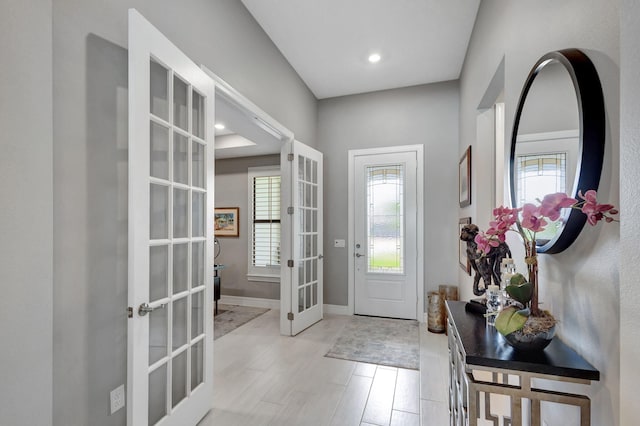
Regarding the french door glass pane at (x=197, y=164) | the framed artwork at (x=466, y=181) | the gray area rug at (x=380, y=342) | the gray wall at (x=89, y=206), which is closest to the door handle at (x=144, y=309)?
the gray wall at (x=89, y=206)

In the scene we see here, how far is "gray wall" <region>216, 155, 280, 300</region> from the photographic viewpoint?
17.1ft

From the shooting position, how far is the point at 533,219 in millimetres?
977

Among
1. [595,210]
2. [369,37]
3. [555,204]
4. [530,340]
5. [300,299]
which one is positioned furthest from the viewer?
[300,299]

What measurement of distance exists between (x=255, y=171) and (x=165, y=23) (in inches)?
139

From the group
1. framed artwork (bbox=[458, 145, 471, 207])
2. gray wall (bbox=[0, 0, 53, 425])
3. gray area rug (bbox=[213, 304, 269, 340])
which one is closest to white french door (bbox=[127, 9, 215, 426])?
gray wall (bbox=[0, 0, 53, 425])

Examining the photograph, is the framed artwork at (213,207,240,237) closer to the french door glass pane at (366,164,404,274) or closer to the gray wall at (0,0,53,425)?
the french door glass pane at (366,164,404,274)

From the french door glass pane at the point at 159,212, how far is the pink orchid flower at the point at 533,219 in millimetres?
1693

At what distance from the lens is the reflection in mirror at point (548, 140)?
1039 millimetres

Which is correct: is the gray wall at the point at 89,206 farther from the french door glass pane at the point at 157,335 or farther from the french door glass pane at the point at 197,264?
the french door glass pane at the point at 197,264

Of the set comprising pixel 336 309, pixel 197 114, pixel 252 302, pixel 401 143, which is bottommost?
pixel 252 302

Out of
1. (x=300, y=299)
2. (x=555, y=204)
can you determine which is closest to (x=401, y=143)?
(x=300, y=299)

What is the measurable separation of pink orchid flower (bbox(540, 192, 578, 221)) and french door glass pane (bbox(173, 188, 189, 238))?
5.77 ft

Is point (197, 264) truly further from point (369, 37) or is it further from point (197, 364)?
point (369, 37)

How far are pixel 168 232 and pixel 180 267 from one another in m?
0.25
